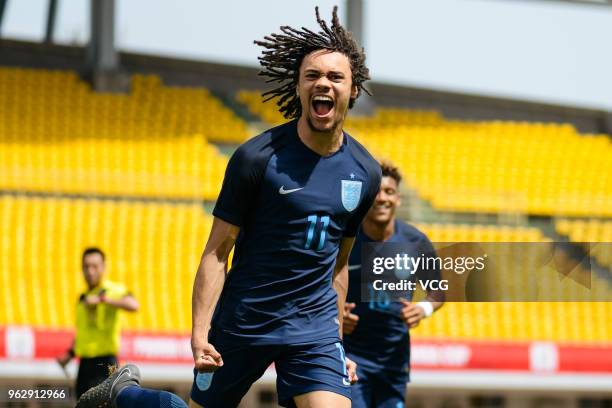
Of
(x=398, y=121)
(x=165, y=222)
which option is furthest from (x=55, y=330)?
(x=398, y=121)

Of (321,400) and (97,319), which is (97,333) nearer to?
(97,319)

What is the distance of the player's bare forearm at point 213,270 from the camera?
5418 millimetres

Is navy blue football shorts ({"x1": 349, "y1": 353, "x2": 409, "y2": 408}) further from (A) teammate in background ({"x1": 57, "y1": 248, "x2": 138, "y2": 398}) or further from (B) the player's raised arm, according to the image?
(A) teammate in background ({"x1": 57, "y1": 248, "x2": 138, "y2": 398})

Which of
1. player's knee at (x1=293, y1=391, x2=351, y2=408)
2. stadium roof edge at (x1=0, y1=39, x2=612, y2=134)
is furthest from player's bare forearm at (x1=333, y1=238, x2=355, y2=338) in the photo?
stadium roof edge at (x1=0, y1=39, x2=612, y2=134)

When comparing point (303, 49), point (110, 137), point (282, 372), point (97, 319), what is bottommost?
point (282, 372)

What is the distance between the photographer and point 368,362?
782 cm

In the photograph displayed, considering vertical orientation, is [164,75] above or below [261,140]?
above

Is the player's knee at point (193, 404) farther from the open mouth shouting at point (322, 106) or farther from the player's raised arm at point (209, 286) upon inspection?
the open mouth shouting at point (322, 106)

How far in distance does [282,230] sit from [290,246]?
8 centimetres

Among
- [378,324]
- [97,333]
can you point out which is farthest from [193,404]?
[97,333]

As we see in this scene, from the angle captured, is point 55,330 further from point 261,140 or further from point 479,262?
point 261,140

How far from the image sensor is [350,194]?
18.5 feet

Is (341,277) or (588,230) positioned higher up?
(588,230)

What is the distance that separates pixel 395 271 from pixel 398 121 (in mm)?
15270
